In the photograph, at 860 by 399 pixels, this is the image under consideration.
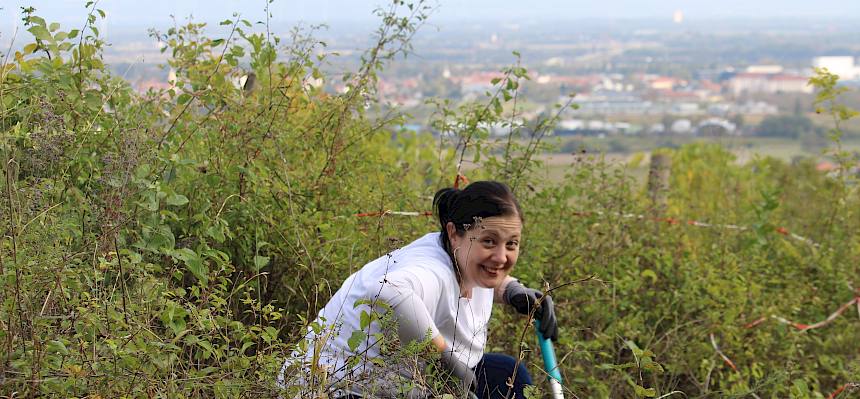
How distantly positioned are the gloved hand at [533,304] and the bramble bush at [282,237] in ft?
0.34

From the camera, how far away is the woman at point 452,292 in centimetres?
316

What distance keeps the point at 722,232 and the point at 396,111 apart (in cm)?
237

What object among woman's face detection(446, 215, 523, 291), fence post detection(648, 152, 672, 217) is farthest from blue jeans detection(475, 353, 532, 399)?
fence post detection(648, 152, 672, 217)

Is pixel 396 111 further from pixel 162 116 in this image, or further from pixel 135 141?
pixel 135 141

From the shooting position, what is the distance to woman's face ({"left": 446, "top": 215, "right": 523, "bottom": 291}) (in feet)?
11.8

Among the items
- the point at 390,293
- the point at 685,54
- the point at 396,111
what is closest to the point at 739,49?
the point at 685,54

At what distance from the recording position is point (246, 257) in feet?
13.6

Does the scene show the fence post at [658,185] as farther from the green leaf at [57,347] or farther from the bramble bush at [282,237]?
the green leaf at [57,347]

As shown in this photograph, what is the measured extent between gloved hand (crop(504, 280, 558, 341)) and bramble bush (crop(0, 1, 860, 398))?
10 centimetres

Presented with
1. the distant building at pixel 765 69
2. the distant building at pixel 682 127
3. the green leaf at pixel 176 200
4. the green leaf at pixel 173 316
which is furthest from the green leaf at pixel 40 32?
the distant building at pixel 765 69

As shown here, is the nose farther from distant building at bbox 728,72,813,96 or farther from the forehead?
distant building at bbox 728,72,813,96

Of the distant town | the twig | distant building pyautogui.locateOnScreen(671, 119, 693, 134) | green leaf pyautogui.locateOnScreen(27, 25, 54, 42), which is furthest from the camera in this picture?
distant building pyautogui.locateOnScreen(671, 119, 693, 134)

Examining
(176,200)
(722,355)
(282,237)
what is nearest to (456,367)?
(176,200)

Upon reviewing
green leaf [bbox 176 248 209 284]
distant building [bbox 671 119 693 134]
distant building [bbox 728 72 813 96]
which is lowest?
distant building [bbox 728 72 813 96]
